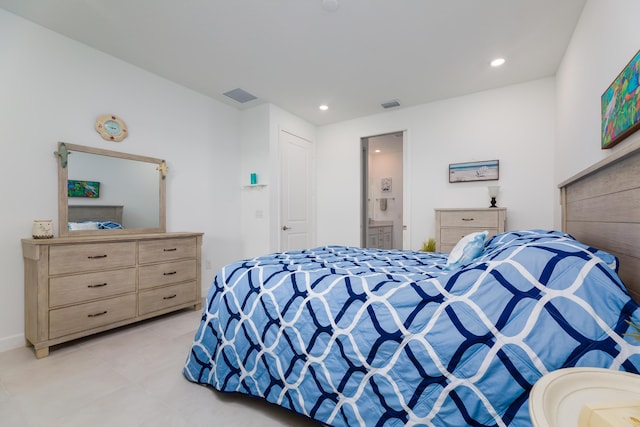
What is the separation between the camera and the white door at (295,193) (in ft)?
13.5

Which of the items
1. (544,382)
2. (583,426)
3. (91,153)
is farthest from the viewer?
(91,153)

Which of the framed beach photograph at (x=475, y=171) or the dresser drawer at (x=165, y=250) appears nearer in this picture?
the dresser drawer at (x=165, y=250)

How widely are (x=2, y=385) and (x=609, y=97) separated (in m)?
4.01

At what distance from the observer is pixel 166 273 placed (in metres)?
2.88

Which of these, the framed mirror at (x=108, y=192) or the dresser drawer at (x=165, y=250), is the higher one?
the framed mirror at (x=108, y=192)

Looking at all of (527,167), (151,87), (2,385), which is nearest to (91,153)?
(151,87)

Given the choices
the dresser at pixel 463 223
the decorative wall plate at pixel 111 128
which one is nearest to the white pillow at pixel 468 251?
the dresser at pixel 463 223

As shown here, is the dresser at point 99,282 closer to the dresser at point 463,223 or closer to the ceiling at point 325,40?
the ceiling at point 325,40

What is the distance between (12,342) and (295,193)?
3261mm

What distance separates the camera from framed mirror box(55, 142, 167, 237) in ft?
8.21

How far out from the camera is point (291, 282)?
4.84 feet

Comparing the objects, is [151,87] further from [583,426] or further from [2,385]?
[583,426]

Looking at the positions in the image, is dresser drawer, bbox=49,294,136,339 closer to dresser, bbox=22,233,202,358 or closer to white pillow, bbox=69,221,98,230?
dresser, bbox=22,233,202,358

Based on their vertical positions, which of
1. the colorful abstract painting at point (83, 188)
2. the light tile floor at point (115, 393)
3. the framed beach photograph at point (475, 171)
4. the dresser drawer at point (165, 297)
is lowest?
the light tile floor at point (115, 393)
